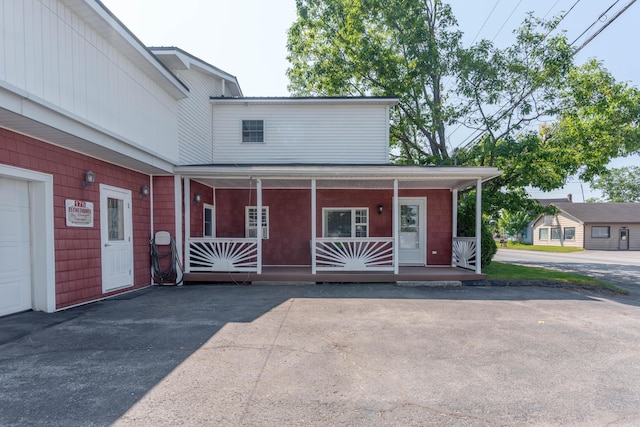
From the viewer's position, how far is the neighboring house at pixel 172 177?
489cm

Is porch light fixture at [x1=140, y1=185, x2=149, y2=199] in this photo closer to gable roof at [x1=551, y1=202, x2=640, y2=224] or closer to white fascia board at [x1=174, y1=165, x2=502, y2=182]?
white fascia board at [x1=174, y1=165, x2=502, y2=182]

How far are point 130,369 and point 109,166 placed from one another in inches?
196

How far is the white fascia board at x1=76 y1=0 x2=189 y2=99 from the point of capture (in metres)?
5.18

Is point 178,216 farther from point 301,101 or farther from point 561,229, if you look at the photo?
point 561,229

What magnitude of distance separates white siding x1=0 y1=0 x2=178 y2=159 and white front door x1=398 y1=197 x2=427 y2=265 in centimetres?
749

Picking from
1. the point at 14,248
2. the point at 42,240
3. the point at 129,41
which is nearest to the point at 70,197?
the point at 42,240

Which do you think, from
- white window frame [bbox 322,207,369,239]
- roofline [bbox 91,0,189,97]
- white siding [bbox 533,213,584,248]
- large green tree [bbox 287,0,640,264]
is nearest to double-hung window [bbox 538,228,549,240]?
white siding [bbox 533,213,584,248]

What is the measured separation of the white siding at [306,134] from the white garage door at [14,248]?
20.5 ft

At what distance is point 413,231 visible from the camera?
1063cm

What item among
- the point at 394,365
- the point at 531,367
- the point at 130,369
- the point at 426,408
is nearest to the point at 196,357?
the point at 130,369

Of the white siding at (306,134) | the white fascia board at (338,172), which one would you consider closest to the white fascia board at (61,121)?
the white fascia board at (338,172)

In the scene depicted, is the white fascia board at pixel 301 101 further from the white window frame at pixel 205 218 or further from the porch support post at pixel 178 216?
the porch support post at pixel 178 216

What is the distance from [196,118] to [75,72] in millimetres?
4715

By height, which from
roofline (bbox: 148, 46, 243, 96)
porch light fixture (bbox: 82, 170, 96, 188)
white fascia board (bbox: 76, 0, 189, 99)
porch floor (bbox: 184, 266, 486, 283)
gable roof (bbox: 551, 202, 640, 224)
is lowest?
porch floor (bbox: 184, 266, 486, 283)
